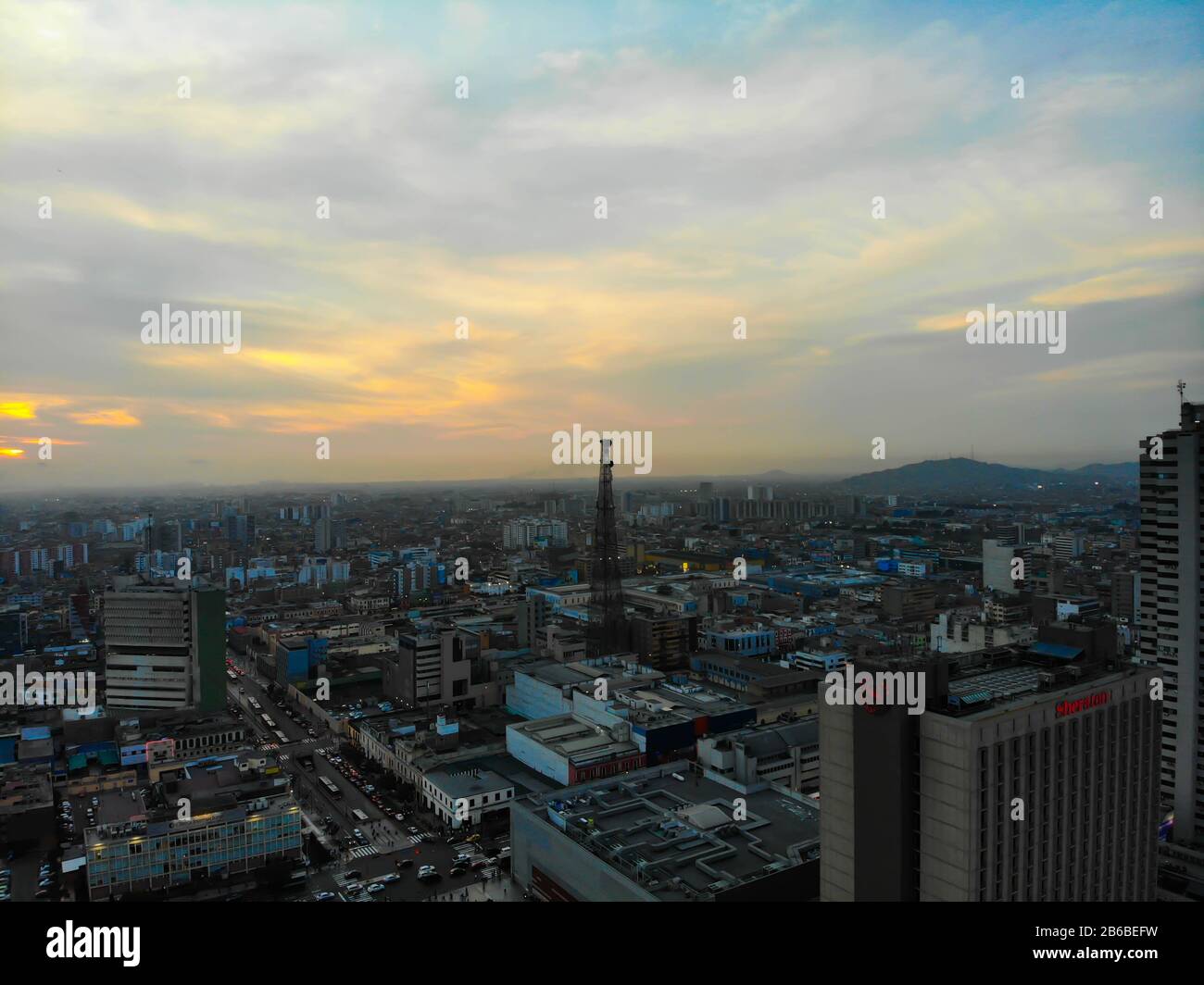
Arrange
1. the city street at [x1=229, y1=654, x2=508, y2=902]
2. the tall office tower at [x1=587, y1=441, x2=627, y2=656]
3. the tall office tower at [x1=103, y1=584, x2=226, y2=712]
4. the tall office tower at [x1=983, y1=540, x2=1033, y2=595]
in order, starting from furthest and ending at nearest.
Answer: the tall office tower at [x1=983, y1=540, x2=1033, y2=595] → the tall office tower at [x1=587, y1=441, x2=627, y2=656] → the tall office tower at [x1=103, y1=584, x2=226, y2=712] → the city street at [x1=229, y1=654, x2=508, y2=902]

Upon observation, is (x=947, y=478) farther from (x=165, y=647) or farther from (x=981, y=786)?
(x=981, y=786)

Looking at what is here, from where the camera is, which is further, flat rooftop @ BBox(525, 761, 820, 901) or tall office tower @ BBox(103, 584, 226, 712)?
tall office tower @ BBox(103, 584, 226, 712)

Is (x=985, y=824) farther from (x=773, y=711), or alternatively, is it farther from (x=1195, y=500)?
(x=773, y=711)

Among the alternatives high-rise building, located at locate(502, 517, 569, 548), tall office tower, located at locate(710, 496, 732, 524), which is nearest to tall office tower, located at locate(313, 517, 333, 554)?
high-rise building, located at locate(502, 517, 569, 548)

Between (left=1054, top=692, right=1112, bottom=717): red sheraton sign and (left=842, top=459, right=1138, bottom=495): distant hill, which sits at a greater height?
(left=842, top=459, right=1138, bottom=495): distant hill

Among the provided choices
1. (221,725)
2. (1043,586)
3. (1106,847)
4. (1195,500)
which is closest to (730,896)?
(1106,847)

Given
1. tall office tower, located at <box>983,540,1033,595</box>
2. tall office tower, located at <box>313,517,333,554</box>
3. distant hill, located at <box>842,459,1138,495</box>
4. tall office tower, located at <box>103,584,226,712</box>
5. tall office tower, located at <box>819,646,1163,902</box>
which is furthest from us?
distant hill, located at <box>842,459,1138,495</box>

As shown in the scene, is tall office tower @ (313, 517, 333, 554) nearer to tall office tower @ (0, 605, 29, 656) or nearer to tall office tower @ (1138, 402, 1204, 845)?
tall office tower @ (0, 605, 29, 656)
